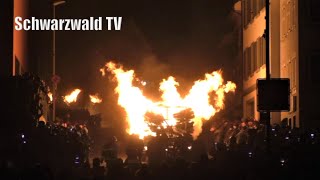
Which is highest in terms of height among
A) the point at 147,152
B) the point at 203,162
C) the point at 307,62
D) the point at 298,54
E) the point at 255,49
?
the point at 255,49

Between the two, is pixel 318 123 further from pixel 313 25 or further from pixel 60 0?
pixel 60 0

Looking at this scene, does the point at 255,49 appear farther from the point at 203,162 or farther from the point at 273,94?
the point at 203,162

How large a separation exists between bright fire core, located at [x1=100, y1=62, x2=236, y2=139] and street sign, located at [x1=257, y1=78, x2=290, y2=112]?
49.4 feet

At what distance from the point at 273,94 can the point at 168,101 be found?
21741 millimetres

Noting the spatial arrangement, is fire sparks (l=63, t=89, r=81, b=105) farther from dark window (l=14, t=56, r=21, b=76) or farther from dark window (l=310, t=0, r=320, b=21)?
dark window (l=310, t=0, r=320, b=21)

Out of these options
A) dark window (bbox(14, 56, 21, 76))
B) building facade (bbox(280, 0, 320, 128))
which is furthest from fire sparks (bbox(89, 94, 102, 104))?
building facade (bbox(280, 0, 320, 128))

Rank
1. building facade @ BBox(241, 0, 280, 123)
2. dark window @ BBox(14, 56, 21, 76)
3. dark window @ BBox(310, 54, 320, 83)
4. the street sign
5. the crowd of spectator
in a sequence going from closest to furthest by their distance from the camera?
the crowd of spectator
the street sign
dark window @ BBox(310, 54, 320, 83)
dark window @ BBox(14, 56, 21, 76)
building facade @ BBox(241, 0, 280, 123)

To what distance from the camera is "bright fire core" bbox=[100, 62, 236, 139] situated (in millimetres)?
43000

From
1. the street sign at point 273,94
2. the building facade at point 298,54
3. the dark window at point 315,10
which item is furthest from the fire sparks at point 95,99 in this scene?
the street sign at point 273,94

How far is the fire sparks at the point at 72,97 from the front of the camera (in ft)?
186

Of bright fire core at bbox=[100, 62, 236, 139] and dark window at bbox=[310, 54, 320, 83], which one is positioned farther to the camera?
bright fire core at bbox=[100, 62, 236, 139]

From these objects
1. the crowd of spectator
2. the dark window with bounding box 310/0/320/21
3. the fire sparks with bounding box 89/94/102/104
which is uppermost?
the dark window with bounding box 310/0/320/21

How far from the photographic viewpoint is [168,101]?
46.5 metres

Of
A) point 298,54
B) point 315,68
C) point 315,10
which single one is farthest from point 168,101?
point 315,10
